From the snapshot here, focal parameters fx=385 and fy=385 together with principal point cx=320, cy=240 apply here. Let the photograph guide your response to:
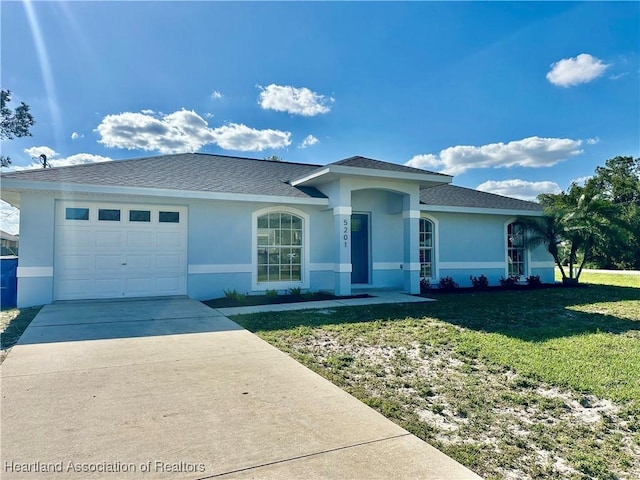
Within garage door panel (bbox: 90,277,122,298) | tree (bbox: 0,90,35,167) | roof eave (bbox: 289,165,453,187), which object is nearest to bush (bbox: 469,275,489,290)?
roof eave (bbox: 289,165,453,187)

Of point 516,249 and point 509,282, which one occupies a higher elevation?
point 516,249

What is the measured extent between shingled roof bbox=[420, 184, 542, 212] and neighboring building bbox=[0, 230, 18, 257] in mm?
32961

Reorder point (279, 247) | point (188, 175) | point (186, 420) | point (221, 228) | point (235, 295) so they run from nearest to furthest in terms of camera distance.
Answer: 1. point (186, 420)
2. point (235, 295)
3. point (221, 228)
4. point (188, 175)
5. point (279, 247)

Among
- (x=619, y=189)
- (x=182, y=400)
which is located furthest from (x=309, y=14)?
(x=619, y=189)

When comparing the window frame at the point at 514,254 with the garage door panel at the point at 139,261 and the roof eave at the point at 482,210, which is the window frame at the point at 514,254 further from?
the garage door panel at the point at 139,261

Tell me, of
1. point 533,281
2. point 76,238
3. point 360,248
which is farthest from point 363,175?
point 533,281

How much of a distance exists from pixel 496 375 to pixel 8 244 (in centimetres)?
4478

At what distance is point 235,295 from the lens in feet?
34.1

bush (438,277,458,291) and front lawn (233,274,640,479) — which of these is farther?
bush (438,277,458,291)

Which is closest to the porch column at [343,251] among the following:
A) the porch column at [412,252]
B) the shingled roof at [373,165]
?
the shingled roof at [373,165]

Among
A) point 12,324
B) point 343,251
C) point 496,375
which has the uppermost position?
point 343,251

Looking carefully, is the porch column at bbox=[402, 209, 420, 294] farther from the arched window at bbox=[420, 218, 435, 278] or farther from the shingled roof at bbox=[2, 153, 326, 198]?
the shingled roof at bbox=[2, 153, 326, 198]

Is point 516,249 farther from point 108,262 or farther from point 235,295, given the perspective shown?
point 108,262

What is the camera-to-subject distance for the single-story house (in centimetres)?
961
